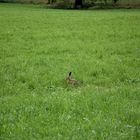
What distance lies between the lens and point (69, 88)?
42.8 feet

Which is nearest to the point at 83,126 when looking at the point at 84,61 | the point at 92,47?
the point at 84,61

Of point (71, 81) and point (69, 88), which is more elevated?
point (71, 81)

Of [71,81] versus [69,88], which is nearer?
[69,88]

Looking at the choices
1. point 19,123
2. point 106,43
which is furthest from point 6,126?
point 106,43

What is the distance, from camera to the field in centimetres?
888

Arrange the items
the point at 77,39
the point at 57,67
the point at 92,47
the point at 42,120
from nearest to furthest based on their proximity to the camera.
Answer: the point at 42,120 → the point at 57,67 → the point at 92,47 → the point at 77,39

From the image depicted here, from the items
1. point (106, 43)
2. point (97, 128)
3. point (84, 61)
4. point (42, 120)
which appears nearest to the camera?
point (97, 128)

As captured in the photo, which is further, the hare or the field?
the hare

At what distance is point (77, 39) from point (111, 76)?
1025 centimetres

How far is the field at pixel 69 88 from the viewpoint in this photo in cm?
888

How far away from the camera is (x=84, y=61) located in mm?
17375

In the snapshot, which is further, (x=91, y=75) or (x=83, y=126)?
(x=91, y=75)

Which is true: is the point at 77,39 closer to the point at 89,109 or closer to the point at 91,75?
the point at 91,75

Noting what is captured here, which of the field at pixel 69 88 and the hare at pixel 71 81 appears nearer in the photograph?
the field at pixel 69 88
